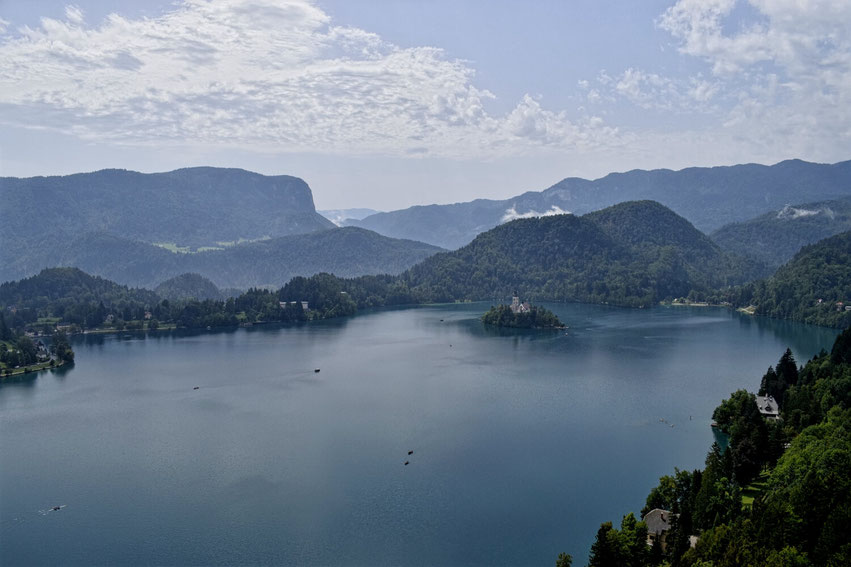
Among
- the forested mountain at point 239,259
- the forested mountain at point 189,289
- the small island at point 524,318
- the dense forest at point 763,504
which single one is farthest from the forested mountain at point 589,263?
the dense forest at point 763,504

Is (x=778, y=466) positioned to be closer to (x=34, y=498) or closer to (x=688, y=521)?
(x=688, y=521)

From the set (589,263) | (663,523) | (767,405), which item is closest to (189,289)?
(589,263)

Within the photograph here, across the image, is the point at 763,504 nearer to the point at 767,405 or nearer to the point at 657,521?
the point at 657,521

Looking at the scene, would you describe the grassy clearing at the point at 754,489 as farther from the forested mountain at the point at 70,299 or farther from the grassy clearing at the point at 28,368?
the forested mountain at the point at 70,299

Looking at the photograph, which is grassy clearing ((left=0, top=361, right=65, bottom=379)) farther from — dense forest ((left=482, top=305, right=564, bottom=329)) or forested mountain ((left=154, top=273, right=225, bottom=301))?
forested mountain ((left=154, top=273, right=225, bottom=301))

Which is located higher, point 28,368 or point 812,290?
point 812,290

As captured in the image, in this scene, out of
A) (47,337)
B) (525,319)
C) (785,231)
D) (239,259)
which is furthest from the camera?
(239,259)

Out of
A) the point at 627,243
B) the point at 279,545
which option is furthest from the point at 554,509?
the point at 627,243
